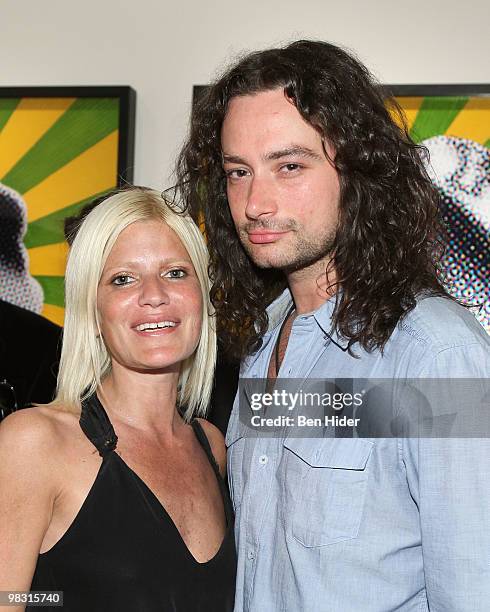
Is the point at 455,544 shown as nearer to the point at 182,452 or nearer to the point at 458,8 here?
the point at 182,452

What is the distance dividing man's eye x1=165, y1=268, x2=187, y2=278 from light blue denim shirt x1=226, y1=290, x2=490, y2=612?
1.14 ft

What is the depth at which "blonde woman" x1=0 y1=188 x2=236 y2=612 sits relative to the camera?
1.45 m

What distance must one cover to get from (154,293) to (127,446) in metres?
0.31

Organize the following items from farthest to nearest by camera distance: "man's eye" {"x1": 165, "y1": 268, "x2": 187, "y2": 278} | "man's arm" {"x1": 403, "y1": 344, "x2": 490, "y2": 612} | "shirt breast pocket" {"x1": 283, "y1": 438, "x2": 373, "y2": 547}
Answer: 1. "man's eye" {"x1": 165, "y1": 268, "x2": 187, "y2": 278}
2. "shirt breast pocket" {"x1": 283, "y1": 438, "x2": 373, "y2": 547}
3. "man's arm" {"x1": 403, "y1": 344, "x2": 490, "y2": 612}

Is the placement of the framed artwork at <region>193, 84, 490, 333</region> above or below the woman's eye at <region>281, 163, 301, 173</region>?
above

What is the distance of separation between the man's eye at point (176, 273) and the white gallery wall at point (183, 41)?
0.79m

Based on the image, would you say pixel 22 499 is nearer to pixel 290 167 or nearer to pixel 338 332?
pixel 338 332

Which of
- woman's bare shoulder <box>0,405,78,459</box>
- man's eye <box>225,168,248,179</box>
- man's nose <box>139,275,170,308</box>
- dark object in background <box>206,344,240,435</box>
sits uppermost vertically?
man's eye <box>225,168,248,179</box>

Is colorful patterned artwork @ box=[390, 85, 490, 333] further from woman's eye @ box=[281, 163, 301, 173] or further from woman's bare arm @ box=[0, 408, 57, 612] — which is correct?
woman's bare arm @ box=[0, 408, 57, 612]

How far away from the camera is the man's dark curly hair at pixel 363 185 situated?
1493mm

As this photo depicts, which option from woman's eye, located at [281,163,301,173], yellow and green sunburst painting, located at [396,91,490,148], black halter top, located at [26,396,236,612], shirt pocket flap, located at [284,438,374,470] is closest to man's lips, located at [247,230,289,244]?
woman's eye, located at [281,163,301,173]

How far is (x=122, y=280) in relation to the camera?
65.4 inches

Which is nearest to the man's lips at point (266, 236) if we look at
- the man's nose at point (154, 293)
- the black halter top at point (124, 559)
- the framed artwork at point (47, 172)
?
the man's nose at point (154, 293)

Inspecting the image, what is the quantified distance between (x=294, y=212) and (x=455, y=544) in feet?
2.15
